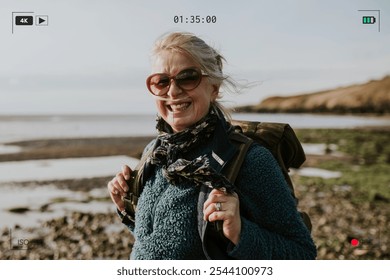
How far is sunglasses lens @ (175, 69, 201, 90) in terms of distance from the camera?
1760 mm

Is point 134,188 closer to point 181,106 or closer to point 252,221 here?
point 181,106

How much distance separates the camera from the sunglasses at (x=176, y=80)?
1761 mm

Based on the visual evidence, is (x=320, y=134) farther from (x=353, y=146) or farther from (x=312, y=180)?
(x=312, y=180)

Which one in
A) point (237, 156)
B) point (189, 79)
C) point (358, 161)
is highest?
point (189, 79)

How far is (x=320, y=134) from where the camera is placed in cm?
1110

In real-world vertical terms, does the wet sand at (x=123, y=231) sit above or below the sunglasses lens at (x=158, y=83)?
below

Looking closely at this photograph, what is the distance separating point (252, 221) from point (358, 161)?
8.04 m

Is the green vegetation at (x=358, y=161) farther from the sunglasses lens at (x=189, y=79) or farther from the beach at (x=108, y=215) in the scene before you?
the sunglasses lens at (x=189, y=79)

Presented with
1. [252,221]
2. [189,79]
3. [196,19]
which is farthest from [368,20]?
[252,221]

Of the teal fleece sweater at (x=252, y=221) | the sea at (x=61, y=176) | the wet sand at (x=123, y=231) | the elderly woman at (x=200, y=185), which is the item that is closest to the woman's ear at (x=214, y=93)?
the elderly woman at (x=200, y=185)

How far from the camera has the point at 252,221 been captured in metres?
1.73

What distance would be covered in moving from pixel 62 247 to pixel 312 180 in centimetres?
433

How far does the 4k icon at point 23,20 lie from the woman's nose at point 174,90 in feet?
5.24
